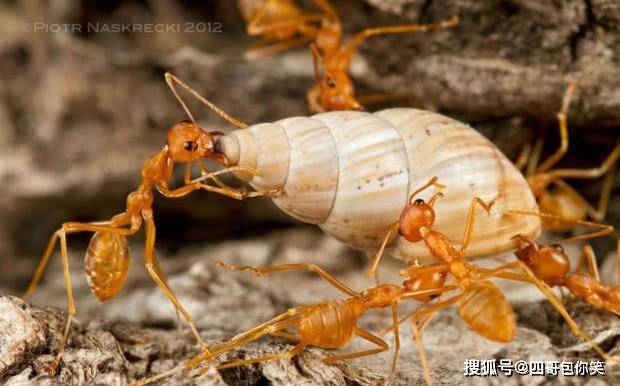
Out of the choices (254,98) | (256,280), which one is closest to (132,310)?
(256,280)

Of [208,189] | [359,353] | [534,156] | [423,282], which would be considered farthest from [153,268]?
[534,156]

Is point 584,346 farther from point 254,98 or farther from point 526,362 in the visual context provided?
point 254,98

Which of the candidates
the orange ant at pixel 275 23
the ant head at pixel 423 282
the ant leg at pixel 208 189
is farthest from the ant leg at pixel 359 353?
the orange ant at pixel 275 23

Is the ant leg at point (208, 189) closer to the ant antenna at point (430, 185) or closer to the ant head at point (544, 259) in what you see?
the ant antenna at point (430, 185)

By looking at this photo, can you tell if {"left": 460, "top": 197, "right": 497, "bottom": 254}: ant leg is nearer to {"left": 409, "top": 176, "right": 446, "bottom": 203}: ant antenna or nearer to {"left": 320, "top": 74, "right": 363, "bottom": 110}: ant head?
{"left": 409, "top": 176, "right": 446, "bottom": 203}: ant antenna

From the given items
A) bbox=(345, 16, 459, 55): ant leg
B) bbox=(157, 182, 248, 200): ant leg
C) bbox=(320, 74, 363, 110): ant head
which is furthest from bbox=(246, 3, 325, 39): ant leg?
bbox=(157, 182, 248, 200): ant leg

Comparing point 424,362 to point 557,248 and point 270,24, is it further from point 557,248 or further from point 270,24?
point 270,24
